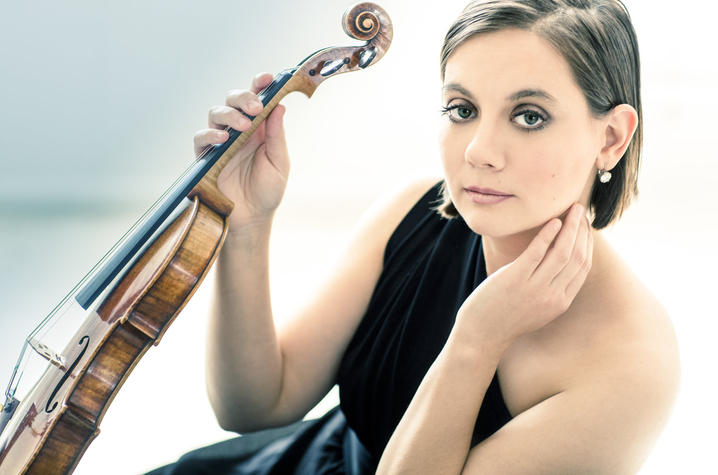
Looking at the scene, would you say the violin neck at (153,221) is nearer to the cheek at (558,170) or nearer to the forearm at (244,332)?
the forearm at (244,332)

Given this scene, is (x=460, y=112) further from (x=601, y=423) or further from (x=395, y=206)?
(x=601, y=423)

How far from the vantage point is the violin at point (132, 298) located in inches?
43.7

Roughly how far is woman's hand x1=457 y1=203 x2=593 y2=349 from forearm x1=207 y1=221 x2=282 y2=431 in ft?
1.45

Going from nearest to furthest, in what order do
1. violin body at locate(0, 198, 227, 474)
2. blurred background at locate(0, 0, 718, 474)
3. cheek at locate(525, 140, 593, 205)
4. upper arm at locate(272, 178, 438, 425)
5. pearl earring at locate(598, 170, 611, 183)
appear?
violin body at locate(0, 198, 227, 474) < cheek at locate(525, 140, 593, 205) < pearl earring at locate(598, 170, 611, 183) < upper arm at locate(272, 178, 438, 425) < blurred background at locate(0, 0, 718, 474)

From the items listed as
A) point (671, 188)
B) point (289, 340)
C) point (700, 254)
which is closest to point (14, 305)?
point (289, 340)

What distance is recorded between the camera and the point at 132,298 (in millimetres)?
1223

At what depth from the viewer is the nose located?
1.19 metres

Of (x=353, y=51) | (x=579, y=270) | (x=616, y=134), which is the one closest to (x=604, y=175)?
(x=616, y=134)

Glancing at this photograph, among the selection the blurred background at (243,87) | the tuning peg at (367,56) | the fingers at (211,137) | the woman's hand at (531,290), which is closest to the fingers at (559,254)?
the woman's hand at (531,290)

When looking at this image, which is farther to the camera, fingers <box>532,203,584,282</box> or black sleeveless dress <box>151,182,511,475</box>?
black sleeveless dress <box>151,182,511,475</box>

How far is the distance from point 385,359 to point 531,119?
572 millimetres

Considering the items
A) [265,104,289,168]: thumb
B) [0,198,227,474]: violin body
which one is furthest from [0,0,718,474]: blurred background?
[0,198,227,474]: violin body

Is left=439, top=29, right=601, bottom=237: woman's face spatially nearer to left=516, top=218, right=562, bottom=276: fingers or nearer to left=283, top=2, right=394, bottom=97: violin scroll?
left=516, top=218, right=562, bottom=276: fingers

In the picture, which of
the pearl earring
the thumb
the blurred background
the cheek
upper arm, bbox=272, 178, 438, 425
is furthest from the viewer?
the blurred background
